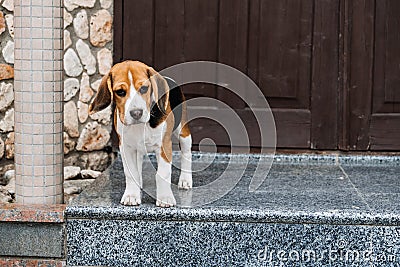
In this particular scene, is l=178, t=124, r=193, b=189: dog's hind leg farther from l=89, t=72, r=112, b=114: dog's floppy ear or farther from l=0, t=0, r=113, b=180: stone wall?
l=0, t=0, r=113, b=180: stone wall

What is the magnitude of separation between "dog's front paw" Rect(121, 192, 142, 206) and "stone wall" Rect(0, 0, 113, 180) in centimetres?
114

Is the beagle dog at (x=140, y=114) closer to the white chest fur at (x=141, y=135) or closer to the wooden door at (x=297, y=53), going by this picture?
the white chest fur at (x=141, y=135)

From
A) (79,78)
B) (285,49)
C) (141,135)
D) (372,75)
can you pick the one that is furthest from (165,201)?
(372,75)

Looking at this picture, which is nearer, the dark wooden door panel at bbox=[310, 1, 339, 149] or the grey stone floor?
the grey stone floor

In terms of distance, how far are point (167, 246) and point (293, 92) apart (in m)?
1.59

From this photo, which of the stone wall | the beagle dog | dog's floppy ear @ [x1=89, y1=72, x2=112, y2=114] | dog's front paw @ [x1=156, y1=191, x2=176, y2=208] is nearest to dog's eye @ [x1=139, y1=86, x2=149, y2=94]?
the beagle dog

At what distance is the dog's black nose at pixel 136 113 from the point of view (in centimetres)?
291

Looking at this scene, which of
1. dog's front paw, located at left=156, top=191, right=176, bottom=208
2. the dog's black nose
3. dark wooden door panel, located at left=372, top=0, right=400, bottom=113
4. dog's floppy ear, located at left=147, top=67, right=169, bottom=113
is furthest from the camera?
dark wooden door panel, located at left=372, top=0, right=400, bottom=113

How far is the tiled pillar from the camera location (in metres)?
3.18

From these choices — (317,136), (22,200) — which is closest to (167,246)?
(22,200)

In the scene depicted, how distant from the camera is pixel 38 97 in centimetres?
320


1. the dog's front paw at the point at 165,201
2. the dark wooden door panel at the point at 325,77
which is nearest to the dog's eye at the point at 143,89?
the dog's front paw at the point at 165,201

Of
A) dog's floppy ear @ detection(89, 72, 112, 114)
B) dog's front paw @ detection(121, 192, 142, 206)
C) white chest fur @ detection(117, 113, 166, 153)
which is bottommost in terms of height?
dog's front paw @ detection(121, 192, 142, 206)

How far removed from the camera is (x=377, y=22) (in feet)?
14.1
